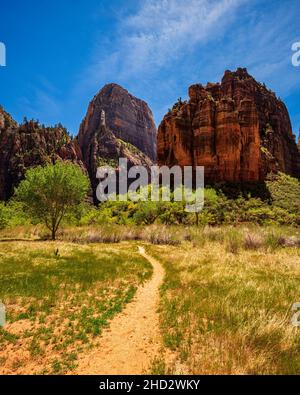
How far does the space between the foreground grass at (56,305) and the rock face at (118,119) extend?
157m

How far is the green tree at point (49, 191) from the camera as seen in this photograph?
122ft

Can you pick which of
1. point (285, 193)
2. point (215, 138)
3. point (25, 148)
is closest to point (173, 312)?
point (215, 138)

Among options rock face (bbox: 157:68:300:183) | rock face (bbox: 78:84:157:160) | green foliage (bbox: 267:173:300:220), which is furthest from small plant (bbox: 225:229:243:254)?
rock face (bbox: 78:84:157:160)

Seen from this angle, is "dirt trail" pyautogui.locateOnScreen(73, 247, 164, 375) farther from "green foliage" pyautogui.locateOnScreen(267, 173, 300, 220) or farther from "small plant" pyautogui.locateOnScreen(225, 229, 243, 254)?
"green foliage" pyautogui.locateOnScreen(267, 173, 300, 220)

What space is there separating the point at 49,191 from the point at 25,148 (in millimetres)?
108054

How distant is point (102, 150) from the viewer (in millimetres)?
152625

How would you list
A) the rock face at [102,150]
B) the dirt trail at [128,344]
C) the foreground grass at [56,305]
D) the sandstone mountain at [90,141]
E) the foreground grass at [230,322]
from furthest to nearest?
the rock face at [102,150], the sandstone mountain at [90,141], the foreground grass at [56,305], the dirt trail at [128,344], the foreground grass at [230,322]

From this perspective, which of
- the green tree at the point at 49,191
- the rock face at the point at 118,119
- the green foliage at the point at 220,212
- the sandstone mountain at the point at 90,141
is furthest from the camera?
the rock face at the point at 118,119

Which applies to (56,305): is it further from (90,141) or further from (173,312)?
(90,141)

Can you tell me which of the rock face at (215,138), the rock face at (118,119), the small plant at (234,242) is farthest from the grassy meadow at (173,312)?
the rock face at (118,119)

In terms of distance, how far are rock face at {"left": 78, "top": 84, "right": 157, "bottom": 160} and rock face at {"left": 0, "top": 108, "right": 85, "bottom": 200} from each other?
2535 centimetres

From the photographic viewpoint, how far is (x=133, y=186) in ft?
412

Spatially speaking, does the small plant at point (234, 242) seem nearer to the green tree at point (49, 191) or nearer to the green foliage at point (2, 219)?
the green tree at point (49, 191)
